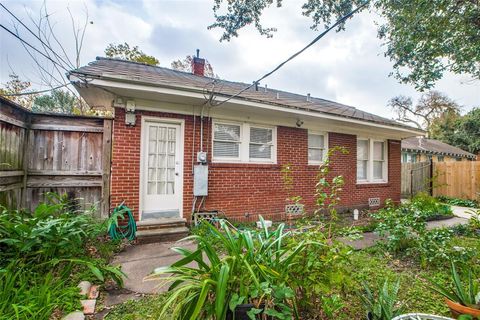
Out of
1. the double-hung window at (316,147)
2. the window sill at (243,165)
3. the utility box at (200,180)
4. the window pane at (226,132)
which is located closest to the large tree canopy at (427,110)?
the double-hung window at (316,147)

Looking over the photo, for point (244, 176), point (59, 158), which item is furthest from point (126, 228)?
point (244, 176)

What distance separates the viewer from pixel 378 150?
28.1ft

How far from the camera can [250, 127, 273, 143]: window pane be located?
610 cm

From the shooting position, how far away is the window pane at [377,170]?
8.48 metres

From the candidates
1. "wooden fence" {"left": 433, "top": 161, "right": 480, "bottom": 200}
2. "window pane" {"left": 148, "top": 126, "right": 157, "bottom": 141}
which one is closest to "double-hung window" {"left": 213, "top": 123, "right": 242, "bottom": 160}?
"window pane" {"left": 148, "top": 126, "right": 157, "bottom": 141}

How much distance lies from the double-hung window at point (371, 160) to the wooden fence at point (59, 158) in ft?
25.4

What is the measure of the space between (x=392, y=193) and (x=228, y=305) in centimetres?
927

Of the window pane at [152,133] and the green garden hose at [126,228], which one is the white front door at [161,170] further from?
the green garden hose at [126,228]

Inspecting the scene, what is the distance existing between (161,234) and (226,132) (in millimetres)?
2774

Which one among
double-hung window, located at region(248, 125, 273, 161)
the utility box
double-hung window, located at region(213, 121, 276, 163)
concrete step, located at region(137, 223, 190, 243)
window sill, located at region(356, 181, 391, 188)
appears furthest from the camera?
window sill, located at region(356, 181, 391, 188)

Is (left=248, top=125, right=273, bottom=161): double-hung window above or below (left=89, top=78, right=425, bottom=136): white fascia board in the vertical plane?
below

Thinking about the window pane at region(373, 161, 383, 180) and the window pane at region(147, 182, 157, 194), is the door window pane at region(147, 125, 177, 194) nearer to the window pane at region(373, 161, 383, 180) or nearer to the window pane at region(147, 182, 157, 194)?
the window pane at region(147, 182, 157, 194)

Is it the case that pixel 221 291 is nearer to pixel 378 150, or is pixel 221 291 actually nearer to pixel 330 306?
pixel 330 306

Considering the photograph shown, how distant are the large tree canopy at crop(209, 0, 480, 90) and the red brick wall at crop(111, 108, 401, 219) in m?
2.50
